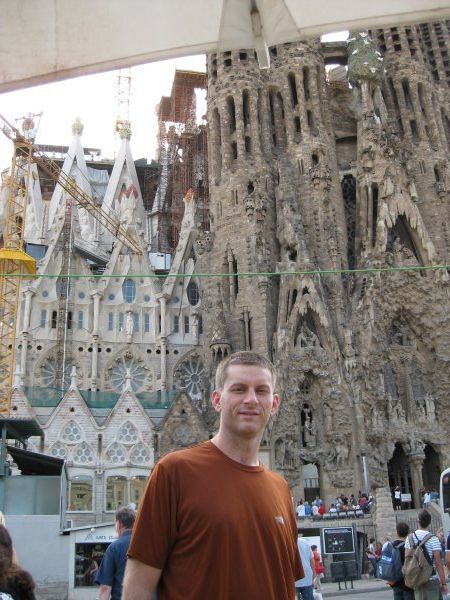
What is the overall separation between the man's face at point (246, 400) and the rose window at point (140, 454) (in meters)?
29.8

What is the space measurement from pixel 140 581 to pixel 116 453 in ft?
98.7

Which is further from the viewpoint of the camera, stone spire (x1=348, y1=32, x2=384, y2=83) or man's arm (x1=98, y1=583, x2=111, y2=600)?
stone spire (x1=348, y1=32, x2=384, y2=83)

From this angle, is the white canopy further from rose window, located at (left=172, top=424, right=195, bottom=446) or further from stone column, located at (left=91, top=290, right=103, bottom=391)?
stone column, located at (left=91, top=290, right=103, bottom=391)

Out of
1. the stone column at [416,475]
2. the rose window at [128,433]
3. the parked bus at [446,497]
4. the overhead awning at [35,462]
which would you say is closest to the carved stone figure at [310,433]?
the stone column at [416,475]

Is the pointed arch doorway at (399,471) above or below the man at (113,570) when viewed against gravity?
above

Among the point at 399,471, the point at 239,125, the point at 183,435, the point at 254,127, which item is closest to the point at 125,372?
the point at 183,435

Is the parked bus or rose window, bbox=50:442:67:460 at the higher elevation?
rose window, bbox=50:442:67:460

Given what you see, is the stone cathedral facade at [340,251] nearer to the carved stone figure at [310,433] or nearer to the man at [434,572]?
the carved stone figure at [310,433]

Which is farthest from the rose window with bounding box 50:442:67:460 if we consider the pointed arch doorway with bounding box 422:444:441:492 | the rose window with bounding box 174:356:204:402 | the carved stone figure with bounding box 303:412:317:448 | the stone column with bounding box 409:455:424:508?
the pointed arch doorway with bounding box 422:444:441:492

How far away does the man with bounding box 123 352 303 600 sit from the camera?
8.20ft

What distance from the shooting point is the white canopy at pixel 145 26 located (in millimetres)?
3121

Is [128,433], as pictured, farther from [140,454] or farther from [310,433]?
[310,433]

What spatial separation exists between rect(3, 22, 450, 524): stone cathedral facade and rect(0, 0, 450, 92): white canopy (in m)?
23.9

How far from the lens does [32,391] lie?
34.1m
